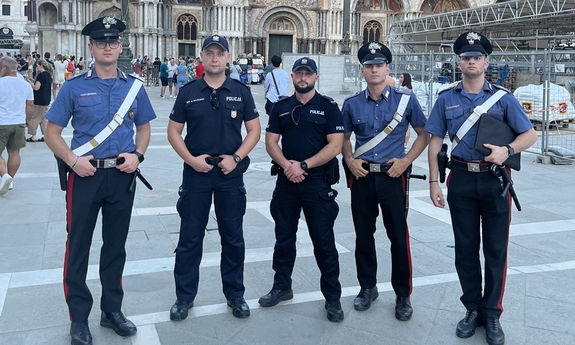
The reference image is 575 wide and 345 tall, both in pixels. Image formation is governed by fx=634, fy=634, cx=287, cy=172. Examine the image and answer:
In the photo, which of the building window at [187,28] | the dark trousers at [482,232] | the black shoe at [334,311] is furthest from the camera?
the building window at [187,28]

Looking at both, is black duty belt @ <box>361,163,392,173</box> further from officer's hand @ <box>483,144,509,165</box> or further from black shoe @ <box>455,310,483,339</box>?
black shoe @ <box>455,310,483,339</box>

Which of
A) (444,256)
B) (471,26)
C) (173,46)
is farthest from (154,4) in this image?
(444,256)

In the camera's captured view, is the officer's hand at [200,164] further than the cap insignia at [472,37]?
Yes

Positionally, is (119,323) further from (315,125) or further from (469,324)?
(469,324)

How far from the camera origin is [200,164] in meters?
4.55

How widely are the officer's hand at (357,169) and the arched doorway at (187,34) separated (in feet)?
127

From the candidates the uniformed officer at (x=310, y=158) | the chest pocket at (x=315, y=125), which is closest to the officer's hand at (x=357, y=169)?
the uniformed officer at (x=310, y=158)

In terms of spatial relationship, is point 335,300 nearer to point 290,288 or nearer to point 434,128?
point 290,288

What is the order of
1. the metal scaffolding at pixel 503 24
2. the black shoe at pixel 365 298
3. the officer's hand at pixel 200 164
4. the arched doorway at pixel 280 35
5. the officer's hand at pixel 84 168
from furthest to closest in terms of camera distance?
the arched doorway at pixel 280 35
the metal scaffolding at pixel 503 24
the black shoe at pixel 365 298
the officer's hand at pixel 200 164
the officer's hand at pixel 84 168

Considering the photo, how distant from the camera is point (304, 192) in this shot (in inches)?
188

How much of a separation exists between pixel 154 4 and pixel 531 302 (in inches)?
1517

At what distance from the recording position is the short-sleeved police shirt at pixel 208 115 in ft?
15.1

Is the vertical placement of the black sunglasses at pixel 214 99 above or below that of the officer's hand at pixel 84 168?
above

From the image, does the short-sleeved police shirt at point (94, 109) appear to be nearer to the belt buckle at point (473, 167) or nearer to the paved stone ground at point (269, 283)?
the paved stone ground at point (269, 283)
